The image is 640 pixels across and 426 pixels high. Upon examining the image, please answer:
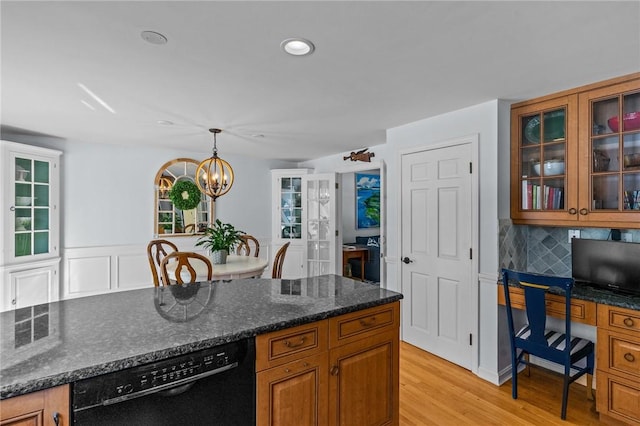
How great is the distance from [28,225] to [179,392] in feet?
13.3

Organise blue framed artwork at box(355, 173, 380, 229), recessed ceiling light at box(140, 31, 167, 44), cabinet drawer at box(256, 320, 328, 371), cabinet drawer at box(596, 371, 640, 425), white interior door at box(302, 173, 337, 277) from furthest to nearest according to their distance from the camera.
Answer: blue framed artwork at box(355, 173, 380, 229), white interior door at box(302, 173, 337, 277), cabinet drawer at box(596, 371, 640, 425), recessed ceiling light at box(140, 31, 167, 44), cabinet drawer at box(256, 320, 328, 371)

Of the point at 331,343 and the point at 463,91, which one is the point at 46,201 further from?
the point at 463,91

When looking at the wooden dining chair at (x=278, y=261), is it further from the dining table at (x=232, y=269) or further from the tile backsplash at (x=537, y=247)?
the tile backsplash at (x=537, y=247)

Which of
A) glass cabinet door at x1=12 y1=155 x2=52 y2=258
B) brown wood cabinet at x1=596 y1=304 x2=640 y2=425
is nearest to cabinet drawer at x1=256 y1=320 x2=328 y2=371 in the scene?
brown wood cabinet at x1=596 y1=304 x2=640 y2=425

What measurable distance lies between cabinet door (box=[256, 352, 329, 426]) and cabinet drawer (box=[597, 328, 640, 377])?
1.95 m

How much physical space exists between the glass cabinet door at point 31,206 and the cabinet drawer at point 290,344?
395cm

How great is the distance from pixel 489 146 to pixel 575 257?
3.71 ft

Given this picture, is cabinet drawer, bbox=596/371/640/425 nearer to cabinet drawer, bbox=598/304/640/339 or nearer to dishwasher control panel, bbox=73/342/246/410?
cabinet drawer, bbox=598/304/640/339

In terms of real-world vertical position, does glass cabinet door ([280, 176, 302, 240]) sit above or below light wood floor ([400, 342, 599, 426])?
above

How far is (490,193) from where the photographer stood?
282cm

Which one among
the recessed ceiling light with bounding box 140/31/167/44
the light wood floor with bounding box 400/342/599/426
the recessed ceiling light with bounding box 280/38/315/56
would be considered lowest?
the light wood floor with bounding box 400/342/599/426

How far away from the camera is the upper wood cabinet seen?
2314 millimetres

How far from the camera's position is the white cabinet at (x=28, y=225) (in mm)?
3598

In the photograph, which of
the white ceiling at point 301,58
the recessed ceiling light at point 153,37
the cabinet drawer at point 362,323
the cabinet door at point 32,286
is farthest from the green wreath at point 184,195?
the cabinet drawer at point 362,323
